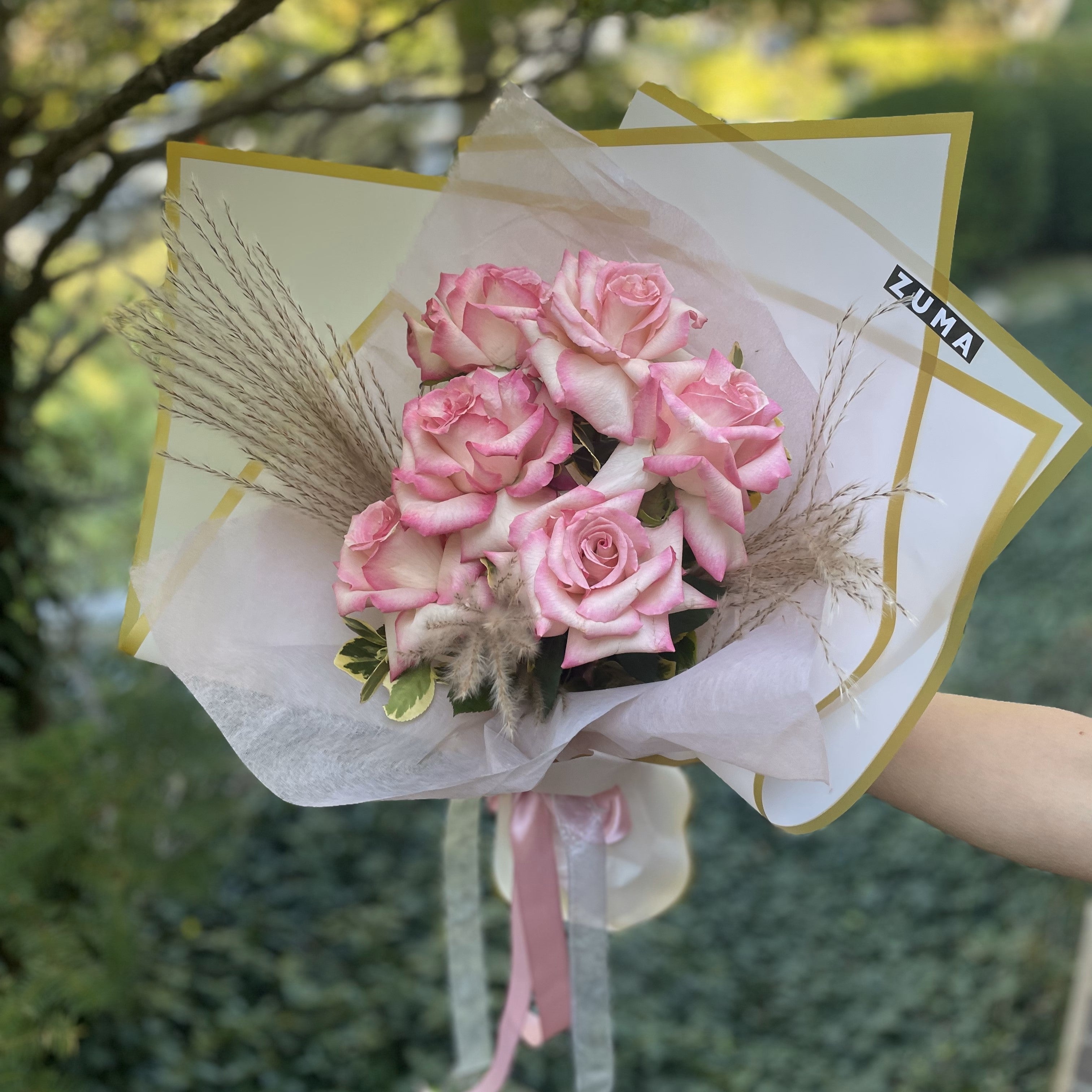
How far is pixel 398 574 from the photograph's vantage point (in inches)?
28.1

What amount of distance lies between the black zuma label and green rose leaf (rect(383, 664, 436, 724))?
1.50 ft

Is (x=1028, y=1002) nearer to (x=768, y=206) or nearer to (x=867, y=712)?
(x=867, y=712)

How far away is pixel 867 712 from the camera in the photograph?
0.71 metres

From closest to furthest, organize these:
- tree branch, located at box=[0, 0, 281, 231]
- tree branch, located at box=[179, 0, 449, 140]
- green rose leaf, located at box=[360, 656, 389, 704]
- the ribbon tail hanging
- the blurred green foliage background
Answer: green rose leaf, located at box=[360, 656, 389, 704] < tree branch, located at box=[0, 0, 281, 231] < the ribbon tail hanging < tree branch, located at box=[179, 0, 449, 140] < the blurred green foliage background

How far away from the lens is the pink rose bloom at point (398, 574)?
699 millimetres

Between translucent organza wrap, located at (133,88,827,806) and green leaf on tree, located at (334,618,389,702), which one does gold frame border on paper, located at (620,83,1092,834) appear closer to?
translucent organza wrap, located at (133,88,827,806)

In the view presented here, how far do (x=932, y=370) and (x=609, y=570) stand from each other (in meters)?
0.31

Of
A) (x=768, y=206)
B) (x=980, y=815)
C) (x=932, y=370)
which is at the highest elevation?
(x=768, y=206)

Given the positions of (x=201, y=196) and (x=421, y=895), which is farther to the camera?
(x=421, y=895)

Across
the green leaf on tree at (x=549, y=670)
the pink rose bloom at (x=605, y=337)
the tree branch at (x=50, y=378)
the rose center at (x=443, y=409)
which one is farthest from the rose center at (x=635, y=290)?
the tree branch at (x=50, y=378)

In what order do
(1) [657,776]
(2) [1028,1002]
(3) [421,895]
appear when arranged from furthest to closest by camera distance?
(3) [421,895] → (2) [1028,1002] → (1) [657,776]

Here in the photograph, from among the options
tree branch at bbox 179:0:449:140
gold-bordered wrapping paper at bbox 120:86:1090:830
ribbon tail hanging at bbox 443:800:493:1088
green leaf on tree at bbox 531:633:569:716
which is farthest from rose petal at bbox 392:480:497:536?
tree branch at bbox 179:0:449:140

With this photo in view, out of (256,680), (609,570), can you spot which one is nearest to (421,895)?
(256,680)

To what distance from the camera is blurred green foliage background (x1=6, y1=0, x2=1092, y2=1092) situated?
1.65 m
